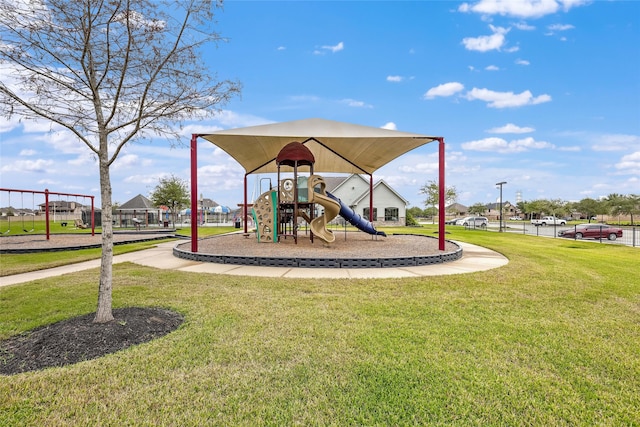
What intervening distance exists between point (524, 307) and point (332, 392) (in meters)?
4.21

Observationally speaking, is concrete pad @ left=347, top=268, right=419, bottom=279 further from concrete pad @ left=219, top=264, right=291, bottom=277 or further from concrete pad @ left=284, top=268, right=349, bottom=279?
concrete pad @ left=219, top=264, right=291, bottom=277

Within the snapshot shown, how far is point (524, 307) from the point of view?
5.35 m

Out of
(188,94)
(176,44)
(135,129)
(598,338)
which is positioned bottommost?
Answer: (598,338)

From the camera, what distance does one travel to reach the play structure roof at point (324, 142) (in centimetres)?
1191

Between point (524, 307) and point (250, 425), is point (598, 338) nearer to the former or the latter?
point (524, 307)

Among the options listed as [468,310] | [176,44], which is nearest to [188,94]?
[176,44]

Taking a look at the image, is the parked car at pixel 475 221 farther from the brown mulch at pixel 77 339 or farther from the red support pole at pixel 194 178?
the brown mulch at pixel 77 339

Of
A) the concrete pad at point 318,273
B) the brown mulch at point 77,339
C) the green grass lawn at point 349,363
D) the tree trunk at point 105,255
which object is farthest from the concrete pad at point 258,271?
the tree trunk at point 105,255

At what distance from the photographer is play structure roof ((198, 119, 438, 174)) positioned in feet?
39.1

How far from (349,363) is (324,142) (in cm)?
1364

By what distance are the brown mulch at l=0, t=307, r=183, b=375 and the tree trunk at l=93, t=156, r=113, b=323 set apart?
0.51ft

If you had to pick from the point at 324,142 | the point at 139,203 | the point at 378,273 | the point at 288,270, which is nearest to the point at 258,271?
the point at 288,270

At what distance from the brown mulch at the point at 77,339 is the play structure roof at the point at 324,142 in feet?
27.3

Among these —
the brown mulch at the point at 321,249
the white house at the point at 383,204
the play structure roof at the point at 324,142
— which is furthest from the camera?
the white house at the point at 383,204
